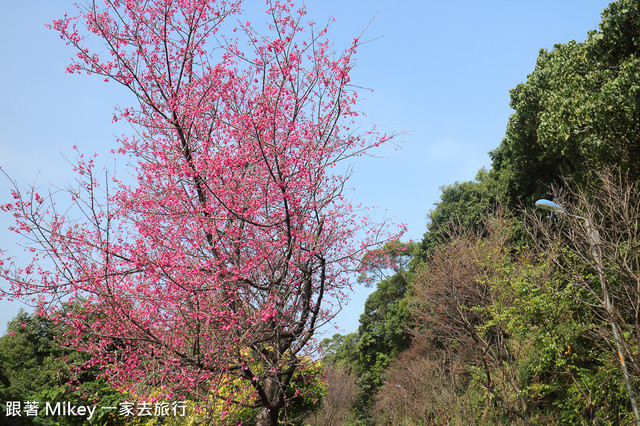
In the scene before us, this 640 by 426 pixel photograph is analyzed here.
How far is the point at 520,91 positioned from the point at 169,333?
18668 mm

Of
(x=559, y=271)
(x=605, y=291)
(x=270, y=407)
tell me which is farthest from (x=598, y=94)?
(x=270, y=407)

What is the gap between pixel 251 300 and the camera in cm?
822

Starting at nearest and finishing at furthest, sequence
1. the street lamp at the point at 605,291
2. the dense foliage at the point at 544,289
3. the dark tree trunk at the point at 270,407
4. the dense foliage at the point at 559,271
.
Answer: the dark tree trunk at the point at 270,407 → the street lamp at the point at 605,291 → the dense foliage at the point at 544,289 → the dense foliage at the point at 559,271

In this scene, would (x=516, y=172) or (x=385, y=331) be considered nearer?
(x=516, y=172)

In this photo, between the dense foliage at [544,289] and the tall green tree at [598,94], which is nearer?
the dense foliage at [544,289]

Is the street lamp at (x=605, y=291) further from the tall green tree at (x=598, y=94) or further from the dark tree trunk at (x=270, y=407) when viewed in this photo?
the dark tree trunk at (x=270, y=407)

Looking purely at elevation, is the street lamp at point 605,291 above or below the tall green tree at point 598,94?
below

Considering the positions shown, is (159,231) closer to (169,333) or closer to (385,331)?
(169,333)

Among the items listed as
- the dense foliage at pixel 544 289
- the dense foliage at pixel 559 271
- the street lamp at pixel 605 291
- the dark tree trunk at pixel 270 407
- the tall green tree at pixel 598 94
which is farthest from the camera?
the tall green tree at pixel 598 94

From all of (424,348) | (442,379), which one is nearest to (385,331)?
(424,348)

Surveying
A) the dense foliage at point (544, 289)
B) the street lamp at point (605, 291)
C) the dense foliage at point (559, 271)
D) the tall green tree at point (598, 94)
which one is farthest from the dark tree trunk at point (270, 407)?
the tall green tree at point (598, 94)

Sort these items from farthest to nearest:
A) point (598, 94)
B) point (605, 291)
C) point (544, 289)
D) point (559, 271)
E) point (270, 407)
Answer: point (559, 271), point (598, 94), point (544, 289), point (605, 291), point (270, 407)

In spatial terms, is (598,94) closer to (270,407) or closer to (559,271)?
(559,271)

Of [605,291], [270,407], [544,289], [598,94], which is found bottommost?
[270,407]
